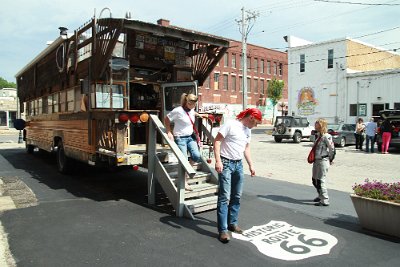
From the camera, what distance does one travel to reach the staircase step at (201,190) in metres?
6.08

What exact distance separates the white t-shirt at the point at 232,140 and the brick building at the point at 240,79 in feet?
130

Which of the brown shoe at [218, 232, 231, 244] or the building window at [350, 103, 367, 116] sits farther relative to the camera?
the building window at [350, 103, 367, 116]

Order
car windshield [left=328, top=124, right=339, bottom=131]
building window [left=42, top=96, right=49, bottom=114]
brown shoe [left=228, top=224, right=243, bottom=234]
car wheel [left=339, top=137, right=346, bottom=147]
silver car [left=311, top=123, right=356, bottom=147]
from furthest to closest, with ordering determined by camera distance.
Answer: car windshield [left=328, top=124, right=339, bottom=131], car wheel [left=339, top=137, right=346, bottom=147], silver car [left=311, top=123, right=356, bottom=147], building window [left=42, top=96, right=49, bottom=114], brown shoe [left=228, top=224, right=243, bottom=234]

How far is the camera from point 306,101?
A: 1353 inches

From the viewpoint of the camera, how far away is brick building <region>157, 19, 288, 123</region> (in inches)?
1916

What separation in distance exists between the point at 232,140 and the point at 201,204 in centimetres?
169

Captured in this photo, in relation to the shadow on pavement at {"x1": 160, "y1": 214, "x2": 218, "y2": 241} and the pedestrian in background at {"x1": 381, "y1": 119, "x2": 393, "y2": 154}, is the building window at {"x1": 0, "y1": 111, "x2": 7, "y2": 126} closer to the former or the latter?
the pedestrian in background at {"x1": 381, "y1": 119, "x2": 393, "y2": 154}

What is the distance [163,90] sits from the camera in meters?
8.37

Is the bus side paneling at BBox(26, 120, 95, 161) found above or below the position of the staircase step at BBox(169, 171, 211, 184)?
above

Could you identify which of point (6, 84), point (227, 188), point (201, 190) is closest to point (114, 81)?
point (201, 190)

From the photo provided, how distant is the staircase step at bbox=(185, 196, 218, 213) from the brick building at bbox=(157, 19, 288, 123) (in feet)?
126

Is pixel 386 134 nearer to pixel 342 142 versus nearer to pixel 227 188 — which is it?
pixel 342 142

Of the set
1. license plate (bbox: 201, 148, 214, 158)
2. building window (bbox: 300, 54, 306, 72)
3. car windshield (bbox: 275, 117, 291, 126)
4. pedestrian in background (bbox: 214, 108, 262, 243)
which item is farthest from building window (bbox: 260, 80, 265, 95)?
pedestrian in background (bbox: 214, 108, 262, 243)

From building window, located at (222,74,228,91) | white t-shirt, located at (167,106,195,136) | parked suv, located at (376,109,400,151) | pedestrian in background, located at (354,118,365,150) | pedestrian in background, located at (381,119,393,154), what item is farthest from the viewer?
building window, located at (222,74,228,91)
